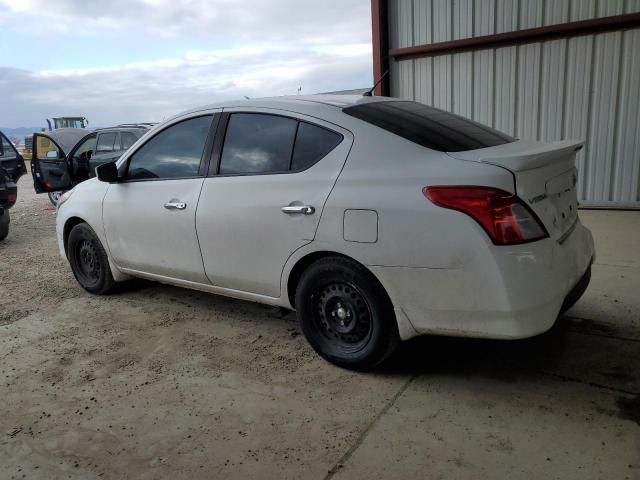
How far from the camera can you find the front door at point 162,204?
3.94 m

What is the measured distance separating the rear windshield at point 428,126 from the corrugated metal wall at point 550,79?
5.03 m

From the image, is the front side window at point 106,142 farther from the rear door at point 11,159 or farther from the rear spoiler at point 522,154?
the rear spoiler at point 522,154

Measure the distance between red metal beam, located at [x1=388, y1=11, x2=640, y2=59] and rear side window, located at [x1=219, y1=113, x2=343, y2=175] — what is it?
225 inches

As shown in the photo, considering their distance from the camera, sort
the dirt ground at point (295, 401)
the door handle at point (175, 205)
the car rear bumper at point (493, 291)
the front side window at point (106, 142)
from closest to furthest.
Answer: the dirt ground at point (295, 401), the car rear bumper at point (493, 291), the door handle at point (175, 205), the front side window at point (106, 142)

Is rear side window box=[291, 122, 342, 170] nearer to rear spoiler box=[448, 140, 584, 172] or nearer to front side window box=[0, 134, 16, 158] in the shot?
rear spoiler box=[448, 140, 584, 172]

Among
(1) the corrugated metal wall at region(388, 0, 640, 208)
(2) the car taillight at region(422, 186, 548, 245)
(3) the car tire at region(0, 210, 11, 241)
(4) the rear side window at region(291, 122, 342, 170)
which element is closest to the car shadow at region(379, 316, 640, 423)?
(2) the car taillight at region(422, 186, 548, 245)

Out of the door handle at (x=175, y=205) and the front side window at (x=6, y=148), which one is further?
the front side window at (x=6, y=148)

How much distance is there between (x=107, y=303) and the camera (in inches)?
192

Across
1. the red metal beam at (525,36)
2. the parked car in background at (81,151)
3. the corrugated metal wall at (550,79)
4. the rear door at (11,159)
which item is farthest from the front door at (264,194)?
the rear door at (11,159)

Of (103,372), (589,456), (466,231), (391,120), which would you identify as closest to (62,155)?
(103,372)

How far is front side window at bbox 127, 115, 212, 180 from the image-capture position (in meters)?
3.97

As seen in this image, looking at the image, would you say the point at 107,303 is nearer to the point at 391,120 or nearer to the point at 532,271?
the point at 391,120

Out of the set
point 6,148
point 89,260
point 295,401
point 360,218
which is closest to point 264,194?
point 360,218

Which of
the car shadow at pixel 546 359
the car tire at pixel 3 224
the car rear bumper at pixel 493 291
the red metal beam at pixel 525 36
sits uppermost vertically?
the red metal beam at pixel 525 36
